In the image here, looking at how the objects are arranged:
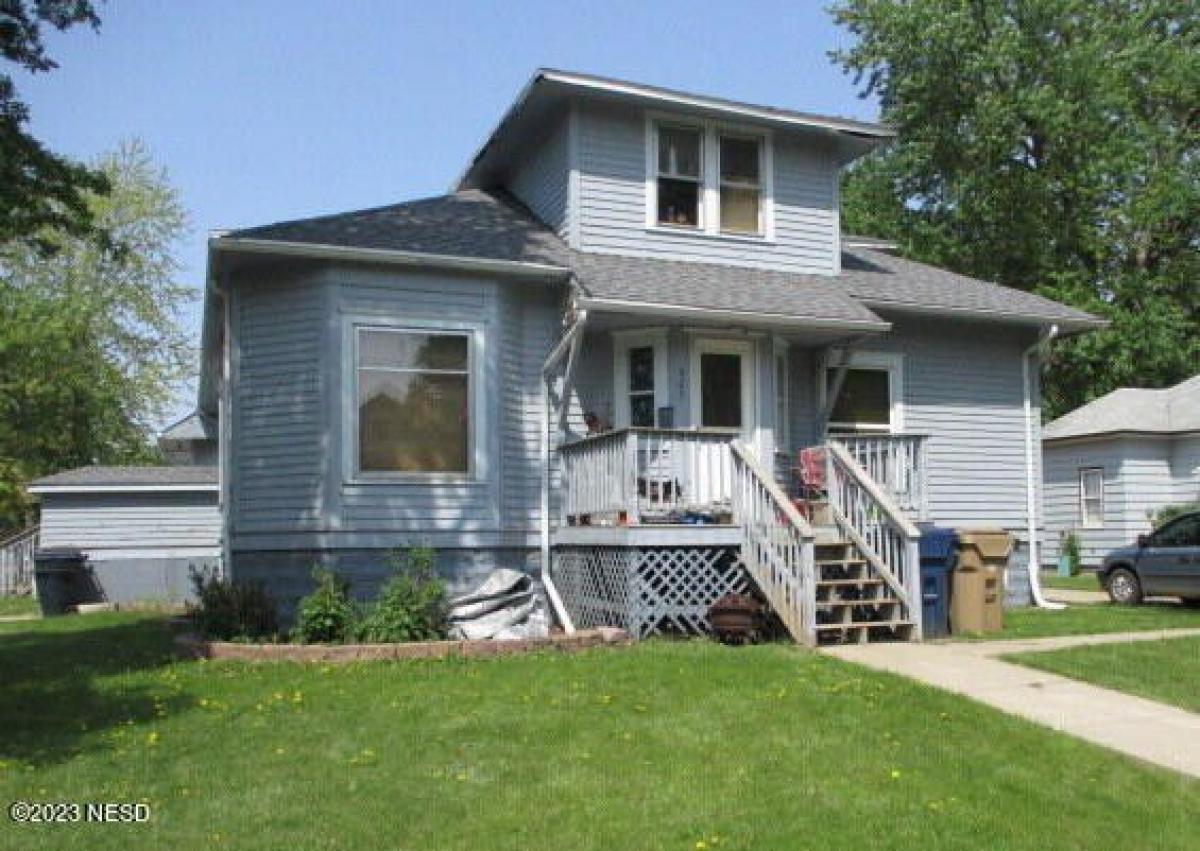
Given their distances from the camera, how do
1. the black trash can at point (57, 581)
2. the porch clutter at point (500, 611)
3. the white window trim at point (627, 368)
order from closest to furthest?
the porch clutter at point (500, 611) < the white window trim at point (627, 368) < the black trash can at point (57, 581)

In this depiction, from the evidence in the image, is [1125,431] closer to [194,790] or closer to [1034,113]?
[1034,113]

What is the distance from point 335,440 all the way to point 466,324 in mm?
1987

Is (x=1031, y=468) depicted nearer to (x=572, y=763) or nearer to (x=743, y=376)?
(x=743, y=376)

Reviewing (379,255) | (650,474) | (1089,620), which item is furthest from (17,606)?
(1089,620)

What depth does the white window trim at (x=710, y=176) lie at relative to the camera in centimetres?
1470

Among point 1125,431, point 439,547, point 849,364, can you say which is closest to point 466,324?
point 439,547

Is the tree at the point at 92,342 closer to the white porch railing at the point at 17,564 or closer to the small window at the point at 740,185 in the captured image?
the white porch railing at the point at 17,564

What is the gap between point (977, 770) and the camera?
6922mm

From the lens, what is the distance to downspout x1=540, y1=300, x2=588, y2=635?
1269 cm

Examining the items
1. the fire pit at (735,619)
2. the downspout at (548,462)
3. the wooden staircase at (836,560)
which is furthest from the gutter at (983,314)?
the fire pit at (735,619)

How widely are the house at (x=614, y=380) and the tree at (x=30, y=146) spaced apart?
2.23 m

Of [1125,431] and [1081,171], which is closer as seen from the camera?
[1125,431]

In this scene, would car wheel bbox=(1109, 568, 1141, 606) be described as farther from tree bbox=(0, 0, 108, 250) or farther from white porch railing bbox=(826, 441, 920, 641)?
tree bbox=(0, 0, 108, 250)

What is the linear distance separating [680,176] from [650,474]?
183 inches
